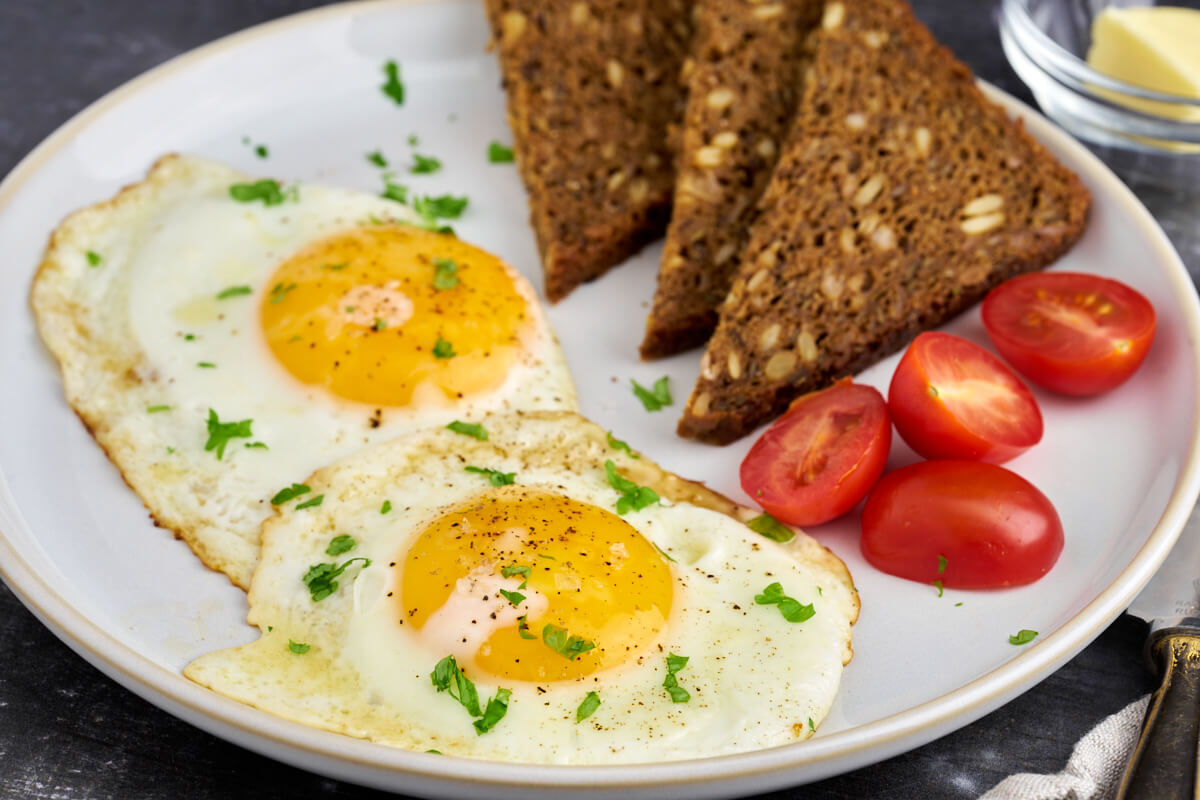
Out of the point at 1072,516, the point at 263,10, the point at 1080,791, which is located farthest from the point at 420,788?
the point at 263,10

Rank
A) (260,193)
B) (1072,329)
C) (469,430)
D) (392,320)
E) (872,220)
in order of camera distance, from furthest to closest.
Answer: (260,193) → (872,220) → (1072,329) → (392,320) → (469,430)

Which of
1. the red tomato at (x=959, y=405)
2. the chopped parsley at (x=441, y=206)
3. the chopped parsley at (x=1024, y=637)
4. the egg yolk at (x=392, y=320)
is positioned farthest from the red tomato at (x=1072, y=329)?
the chopped parsley at (x=441, y=206)

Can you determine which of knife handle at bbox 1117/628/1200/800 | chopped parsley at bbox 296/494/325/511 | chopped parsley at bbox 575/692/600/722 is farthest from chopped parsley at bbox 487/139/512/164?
knife handle at bbox 1117/628/1200/800

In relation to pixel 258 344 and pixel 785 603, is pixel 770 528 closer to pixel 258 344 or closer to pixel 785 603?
pixel 785 603

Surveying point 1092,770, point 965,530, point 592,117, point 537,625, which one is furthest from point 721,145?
point 1092,770

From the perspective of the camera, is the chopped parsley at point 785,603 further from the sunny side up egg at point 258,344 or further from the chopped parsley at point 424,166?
the chopped parsley at point 424,166

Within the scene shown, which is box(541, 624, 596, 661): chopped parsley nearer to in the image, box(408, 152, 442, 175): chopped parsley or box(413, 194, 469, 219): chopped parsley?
box(413, 194, 469, 219): chopped parsley
